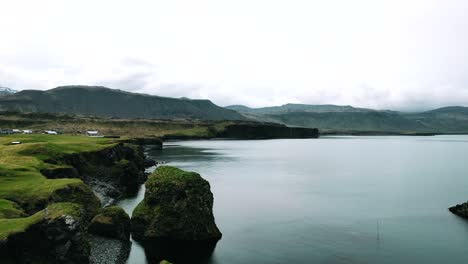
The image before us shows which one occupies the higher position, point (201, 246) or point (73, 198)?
point (73, 198)

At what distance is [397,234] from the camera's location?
51750 millimetres

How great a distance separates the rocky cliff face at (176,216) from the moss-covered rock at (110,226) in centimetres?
221

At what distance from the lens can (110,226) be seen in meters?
44.4

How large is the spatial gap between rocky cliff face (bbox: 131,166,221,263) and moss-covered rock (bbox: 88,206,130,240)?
221cm

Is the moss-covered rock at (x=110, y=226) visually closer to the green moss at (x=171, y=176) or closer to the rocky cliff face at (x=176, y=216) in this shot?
the rocky cliff face at (x=176, y=216)

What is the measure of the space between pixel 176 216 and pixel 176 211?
0.65 m

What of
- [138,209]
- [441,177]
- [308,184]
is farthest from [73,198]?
[441,177]

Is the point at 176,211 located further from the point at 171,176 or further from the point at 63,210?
the point at 63,210

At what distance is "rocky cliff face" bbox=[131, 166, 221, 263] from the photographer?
45.2 m

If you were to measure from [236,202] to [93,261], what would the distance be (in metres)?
37.6

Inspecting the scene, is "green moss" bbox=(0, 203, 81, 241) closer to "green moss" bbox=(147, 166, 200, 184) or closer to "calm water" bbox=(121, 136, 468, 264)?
"calm water" bbox=(121, 136, 468, 264)

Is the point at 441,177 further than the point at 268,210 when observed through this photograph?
Yes

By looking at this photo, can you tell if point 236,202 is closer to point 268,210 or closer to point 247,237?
point 268,210

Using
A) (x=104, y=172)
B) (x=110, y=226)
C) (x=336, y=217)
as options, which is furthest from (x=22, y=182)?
(x=336, y=217)
